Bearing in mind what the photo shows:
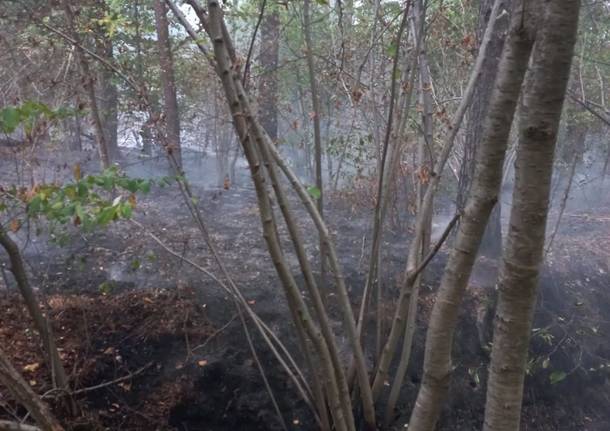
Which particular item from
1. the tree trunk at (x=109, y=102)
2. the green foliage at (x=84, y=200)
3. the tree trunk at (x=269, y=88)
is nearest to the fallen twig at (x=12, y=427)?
the green foliage at (x=84, y=200)

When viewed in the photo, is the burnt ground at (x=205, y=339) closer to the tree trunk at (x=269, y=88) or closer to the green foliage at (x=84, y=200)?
the green foliage at (x=84, y=200)

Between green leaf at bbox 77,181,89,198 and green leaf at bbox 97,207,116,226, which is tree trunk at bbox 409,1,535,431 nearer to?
green leaf at bbox 97,207,116,226

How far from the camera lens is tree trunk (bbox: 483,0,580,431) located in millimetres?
1203

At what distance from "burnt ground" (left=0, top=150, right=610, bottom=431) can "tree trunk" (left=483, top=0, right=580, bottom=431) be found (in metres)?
1.94

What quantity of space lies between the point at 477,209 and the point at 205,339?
2.72 metres

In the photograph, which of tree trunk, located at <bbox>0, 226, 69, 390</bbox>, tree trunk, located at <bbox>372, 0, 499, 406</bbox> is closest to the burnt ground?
tree trunk, located at <bbox>0, 226, 69, 390</bbox>

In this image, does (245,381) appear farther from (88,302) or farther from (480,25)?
(480,25)

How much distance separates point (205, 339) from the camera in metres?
3.82

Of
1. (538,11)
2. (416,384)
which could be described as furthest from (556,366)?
(538,11)

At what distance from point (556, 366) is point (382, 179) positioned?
2.57 m

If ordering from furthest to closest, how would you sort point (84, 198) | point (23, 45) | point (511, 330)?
1. point (23, 45)
2. point (84, 198)
3. point (511, 330)

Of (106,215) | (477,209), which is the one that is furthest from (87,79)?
(477,209)

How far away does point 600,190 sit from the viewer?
10578 mm

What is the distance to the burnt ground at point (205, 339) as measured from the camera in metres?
3.24
